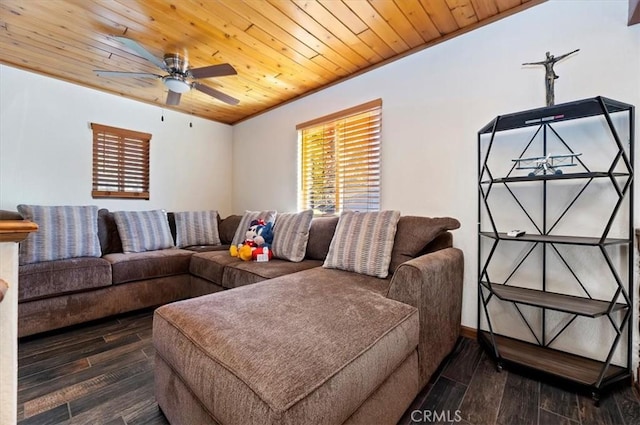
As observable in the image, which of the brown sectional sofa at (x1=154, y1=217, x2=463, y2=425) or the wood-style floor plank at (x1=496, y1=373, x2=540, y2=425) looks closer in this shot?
the brown sectional sofa at (x1=154, y1=217, x2=463, y2=425)

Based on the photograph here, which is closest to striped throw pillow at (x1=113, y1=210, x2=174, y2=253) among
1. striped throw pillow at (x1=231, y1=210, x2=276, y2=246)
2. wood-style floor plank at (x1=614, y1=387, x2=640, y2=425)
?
striped throw pillow at (x1=231, y1=210, x2=276, y2=246)

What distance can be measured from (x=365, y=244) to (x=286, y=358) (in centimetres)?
120

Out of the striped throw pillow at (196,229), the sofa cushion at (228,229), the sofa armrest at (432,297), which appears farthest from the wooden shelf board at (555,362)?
the striped throw pillow at (196,229)

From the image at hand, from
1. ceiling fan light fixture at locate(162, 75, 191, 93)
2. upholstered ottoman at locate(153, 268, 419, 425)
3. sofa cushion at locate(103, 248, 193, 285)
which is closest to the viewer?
upholstered ottoman at locate(153, 268, 419, 425)

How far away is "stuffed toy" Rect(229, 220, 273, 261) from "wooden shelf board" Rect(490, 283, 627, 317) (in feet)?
5.74

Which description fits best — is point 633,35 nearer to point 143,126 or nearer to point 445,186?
point 445,186

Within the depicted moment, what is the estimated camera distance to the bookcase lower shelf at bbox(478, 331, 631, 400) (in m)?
1.41

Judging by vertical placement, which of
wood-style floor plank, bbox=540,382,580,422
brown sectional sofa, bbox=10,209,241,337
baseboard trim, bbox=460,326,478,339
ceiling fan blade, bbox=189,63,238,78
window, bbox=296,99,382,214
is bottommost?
wood-style floor plank, bbox=540,382,580,422

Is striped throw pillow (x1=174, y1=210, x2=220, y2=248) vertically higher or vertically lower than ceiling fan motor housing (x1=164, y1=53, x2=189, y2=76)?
lower

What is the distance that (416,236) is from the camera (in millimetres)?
1953

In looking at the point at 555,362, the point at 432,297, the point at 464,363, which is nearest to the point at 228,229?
the point at 432,297

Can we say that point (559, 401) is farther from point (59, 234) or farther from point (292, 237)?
point (59, 234)

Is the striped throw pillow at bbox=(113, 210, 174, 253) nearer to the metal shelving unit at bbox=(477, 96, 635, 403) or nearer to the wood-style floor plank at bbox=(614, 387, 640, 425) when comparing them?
the metal shelving unit at bbox=(477, 96, 635, 403)

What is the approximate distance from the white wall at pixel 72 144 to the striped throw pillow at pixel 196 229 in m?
0.55
